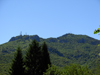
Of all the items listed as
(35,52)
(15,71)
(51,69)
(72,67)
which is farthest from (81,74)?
(15,71)

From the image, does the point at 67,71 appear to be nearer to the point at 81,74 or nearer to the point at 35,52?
the point at 81,74

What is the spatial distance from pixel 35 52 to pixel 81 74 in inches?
428

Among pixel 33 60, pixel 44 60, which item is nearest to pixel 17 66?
pixel 33 60

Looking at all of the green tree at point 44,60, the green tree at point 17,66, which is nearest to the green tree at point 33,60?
the green tree at point 44,60

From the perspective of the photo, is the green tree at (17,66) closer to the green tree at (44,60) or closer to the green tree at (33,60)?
the green tree at (33,60)

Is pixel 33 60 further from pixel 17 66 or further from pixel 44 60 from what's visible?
pixel 17 66

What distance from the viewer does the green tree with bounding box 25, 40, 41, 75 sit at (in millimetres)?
31353

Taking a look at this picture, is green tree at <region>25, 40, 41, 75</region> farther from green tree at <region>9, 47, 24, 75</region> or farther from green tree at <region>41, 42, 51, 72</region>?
green tree at <region>9, 47, 24, 75</region>

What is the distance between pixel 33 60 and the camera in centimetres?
3183

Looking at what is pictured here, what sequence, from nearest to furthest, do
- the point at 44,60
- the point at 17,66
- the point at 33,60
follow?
the point at 17,66 → the point at 33,60 → the point at 44,60

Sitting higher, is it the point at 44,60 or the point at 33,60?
the point at 33,60

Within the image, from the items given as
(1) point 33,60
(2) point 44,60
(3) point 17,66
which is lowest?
(3) point 17,66

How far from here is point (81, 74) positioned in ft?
96.4

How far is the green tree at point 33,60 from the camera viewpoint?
31.4 meters
